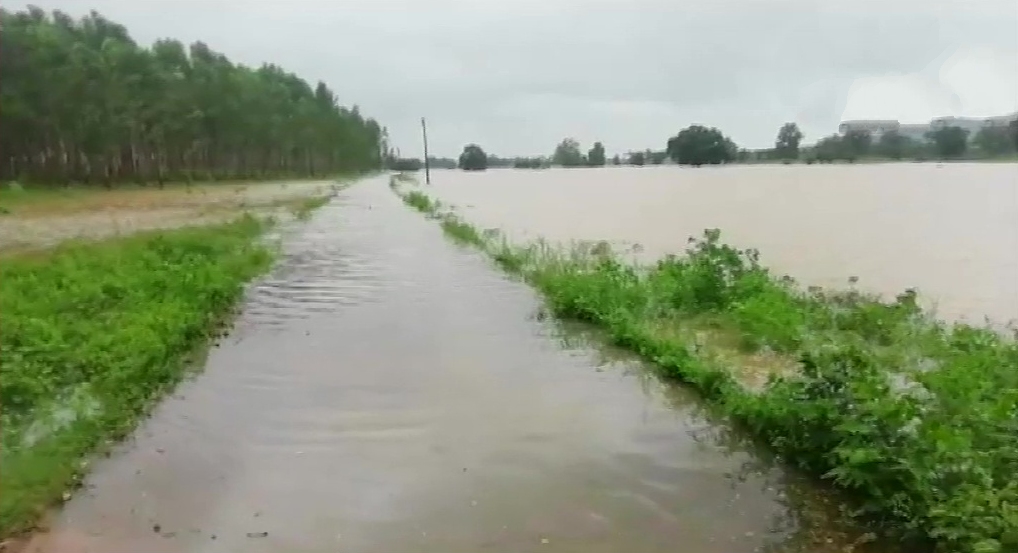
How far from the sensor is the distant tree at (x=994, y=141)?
61.3 m

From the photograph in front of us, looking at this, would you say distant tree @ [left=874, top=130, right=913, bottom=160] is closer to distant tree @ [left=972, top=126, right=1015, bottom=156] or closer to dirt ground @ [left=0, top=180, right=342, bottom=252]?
distant tree @ [left=972, top=126, right=1015, bottom=156]

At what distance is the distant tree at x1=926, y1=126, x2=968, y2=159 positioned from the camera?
76.2 meters

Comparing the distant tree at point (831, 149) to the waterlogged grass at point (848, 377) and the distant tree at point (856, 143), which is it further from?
the waterlogged grass at point (848, 377)

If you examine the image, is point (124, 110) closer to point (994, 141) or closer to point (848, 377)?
point (848, 377)

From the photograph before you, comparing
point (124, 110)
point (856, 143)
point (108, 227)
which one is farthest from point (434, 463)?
point (856, 143)

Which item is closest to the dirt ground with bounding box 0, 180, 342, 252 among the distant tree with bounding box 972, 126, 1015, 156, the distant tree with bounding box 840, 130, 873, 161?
the distant tree with bounding box 972, 126, 1015, 156

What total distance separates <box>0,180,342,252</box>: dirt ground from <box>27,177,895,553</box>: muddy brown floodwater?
13283 mm

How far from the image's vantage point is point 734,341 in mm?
10625

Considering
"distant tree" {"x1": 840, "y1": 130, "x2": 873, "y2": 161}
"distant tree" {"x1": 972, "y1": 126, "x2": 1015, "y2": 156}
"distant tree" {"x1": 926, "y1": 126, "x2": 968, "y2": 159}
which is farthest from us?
"distant tree" {"x1": 840, "y1": 130, "x2": 873, "y2": 161}

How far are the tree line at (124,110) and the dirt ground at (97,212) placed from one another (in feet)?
12.9

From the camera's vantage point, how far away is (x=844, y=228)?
2706 centimetres

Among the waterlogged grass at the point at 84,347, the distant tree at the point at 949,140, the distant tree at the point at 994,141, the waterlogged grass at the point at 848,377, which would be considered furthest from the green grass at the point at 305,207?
the distant tree at the point at 949,140

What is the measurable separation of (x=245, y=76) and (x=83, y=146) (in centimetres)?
2916

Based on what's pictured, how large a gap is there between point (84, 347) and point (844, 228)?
77.4ft
